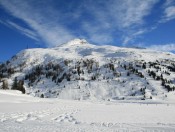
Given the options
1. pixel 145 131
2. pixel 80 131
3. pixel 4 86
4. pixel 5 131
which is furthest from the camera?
pixel 4 86

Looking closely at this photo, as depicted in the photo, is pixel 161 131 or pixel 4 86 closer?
pixel 161 131

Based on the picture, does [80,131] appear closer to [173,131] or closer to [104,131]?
[104,131]

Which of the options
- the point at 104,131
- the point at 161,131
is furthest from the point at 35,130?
the point at 161,131

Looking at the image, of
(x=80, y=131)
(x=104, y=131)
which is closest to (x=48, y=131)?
(x=80, y=131)

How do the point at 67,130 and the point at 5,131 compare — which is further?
the point at 67,130

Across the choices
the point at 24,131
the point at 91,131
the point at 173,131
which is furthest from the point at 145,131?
the point at 24,131

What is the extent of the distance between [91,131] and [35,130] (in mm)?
3424

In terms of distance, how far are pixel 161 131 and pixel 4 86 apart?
142715 mm

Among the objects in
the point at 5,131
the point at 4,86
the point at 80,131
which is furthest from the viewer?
the point at 4,86

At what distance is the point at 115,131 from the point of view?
16.7 metres

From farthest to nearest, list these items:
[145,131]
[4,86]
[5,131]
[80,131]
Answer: [4,86]
[145,131]
[80,131]
[5,131]

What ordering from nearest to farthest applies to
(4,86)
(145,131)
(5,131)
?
(5,131) < (145,131) < (4,86)

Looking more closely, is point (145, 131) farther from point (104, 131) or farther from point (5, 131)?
point (5, 131)

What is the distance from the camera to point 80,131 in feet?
51.9
